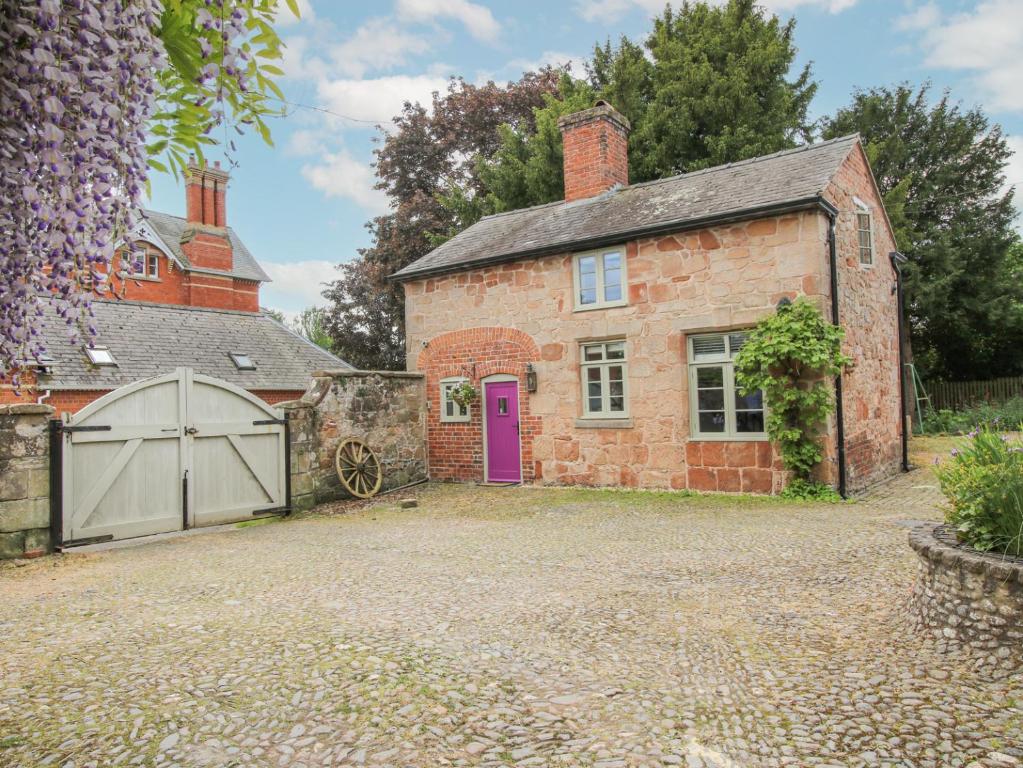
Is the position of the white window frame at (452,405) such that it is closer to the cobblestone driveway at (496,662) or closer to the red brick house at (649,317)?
the red brick house at (649,317)

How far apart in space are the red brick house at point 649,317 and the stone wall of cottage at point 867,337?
63mm

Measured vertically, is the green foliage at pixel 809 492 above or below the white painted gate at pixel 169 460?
below

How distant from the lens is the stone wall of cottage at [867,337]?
36.5 feet

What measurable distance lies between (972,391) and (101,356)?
2788 centimetres

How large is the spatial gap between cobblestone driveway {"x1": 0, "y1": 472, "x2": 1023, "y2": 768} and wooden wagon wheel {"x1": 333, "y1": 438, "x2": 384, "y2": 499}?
4263 millimetres

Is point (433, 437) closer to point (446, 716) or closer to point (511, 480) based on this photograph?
point (511, 480)

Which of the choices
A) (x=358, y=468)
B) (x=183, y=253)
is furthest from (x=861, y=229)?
(x=183, y=253)

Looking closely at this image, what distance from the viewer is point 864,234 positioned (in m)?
12.4

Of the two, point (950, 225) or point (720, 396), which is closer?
point (720, 396)

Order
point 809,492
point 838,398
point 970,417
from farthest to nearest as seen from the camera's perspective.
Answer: point 970,417 → point 838,398 → point 809,492

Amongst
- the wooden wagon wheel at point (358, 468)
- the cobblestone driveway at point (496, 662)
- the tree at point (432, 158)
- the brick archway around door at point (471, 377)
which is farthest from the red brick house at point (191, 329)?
the cobblestone driveway at point (496, 662)

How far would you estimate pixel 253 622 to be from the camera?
494cm

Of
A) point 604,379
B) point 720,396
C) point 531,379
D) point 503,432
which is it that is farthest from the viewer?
point 503,432

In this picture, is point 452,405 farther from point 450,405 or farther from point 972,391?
point 972,391
